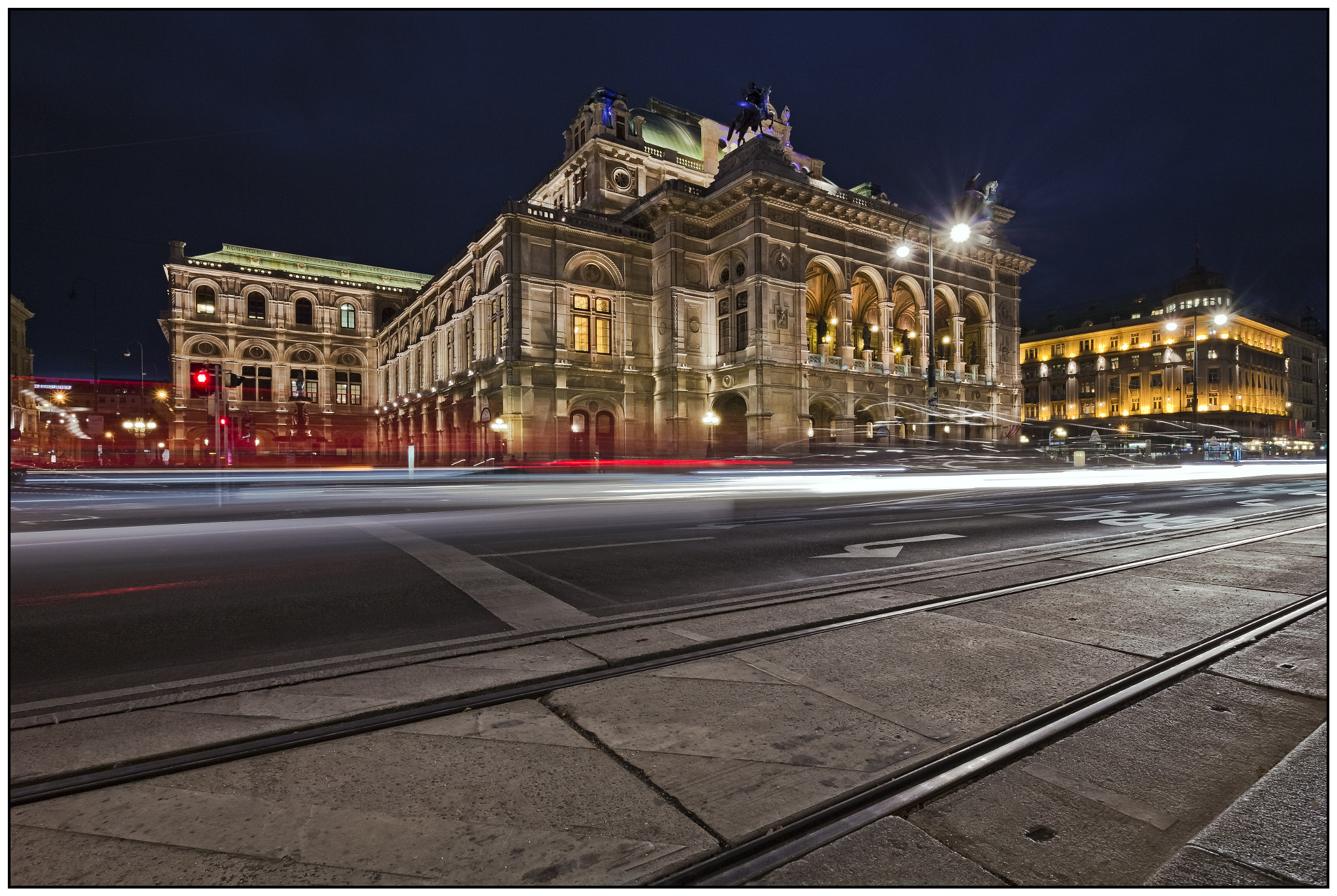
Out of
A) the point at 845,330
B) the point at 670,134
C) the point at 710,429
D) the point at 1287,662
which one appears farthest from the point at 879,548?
the point at 670,134

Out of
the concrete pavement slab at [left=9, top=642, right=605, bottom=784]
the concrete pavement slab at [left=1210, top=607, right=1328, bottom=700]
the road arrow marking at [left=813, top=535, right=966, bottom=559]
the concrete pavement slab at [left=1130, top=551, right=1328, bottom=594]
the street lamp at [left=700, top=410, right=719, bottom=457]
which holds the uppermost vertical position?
the street lamp at [left=700, top=410, right=719, bottom=457]

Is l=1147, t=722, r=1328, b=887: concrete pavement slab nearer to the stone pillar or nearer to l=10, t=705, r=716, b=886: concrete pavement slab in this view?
l=10, t=705, r=716, b=886: concrete pavement slab

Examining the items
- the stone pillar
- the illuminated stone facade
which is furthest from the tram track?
the stone pillar

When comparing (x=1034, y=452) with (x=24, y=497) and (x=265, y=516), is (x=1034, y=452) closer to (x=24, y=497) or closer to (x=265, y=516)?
(x=265, y=516)

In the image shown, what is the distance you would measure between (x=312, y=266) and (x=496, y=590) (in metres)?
77.9

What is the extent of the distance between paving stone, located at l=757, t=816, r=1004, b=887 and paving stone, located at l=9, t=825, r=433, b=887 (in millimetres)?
1248

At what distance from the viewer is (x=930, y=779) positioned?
2752 mm

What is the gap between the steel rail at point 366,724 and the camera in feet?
8.87

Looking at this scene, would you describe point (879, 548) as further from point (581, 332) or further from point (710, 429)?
point (581, 332)

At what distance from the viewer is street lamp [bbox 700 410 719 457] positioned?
1558 inches

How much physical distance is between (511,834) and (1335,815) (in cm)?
311

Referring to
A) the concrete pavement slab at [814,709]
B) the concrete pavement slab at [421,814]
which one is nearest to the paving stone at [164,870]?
the concrete pavement slab at [421,814]

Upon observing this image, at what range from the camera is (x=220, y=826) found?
239 cm

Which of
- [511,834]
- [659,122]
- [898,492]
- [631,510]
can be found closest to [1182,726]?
[511,834]
